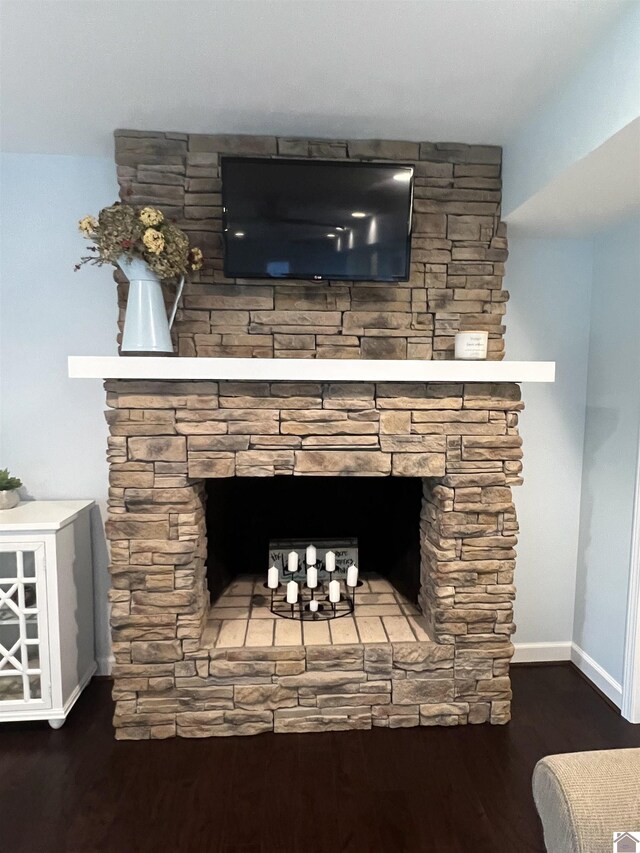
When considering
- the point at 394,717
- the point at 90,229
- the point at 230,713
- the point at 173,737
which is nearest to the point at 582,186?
the point at 90,229

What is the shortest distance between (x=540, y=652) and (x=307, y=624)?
1.23 m

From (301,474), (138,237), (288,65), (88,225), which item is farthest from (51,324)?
(288,65)

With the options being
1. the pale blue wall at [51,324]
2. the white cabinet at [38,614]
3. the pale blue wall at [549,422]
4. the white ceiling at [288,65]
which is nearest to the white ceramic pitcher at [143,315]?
the pale blue wall at [51,324]

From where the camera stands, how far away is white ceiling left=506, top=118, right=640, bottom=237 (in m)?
1.55

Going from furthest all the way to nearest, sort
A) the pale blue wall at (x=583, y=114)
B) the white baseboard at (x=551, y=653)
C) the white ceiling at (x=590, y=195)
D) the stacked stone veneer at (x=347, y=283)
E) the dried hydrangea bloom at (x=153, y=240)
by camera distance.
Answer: the white baseboard at (x=551, y=653) → the stacked stone veneer at (x=347, y=283) → the dried hydrangea bloom at (x=153, y=240) → the white ceiling at (x=590, y=195) → the pale blue wall at (x=583, y=114)

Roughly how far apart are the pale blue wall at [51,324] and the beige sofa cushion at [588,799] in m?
2.03

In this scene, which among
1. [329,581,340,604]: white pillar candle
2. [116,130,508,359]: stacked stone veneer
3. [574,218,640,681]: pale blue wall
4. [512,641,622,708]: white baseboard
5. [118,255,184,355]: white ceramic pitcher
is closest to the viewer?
[118,255,184,355]: white ceramic pitcher

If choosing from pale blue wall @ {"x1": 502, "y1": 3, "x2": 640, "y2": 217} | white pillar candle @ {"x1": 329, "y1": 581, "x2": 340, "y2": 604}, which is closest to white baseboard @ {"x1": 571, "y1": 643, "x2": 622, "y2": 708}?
white pillar candle @ {"x1": 329, "y1": 581, "x2": 340, "y2": 604}

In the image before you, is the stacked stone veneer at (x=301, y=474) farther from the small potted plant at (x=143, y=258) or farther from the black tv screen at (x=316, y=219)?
the black tv screen at (x=316, y=219)

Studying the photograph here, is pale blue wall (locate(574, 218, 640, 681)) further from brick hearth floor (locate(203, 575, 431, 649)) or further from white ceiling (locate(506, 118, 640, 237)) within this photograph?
brick hearth floor (locate(203, 575, 431, 649))

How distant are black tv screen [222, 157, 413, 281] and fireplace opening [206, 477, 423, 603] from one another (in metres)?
0.98

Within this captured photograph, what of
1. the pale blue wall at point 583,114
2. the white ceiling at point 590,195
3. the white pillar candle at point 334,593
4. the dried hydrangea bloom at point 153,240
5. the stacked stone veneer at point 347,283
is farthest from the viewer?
the white pillar candle at point 334,593

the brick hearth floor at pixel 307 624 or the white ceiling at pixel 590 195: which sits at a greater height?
the white ceiling at pixel 590 195

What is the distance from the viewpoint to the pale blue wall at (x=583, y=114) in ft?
4.56
